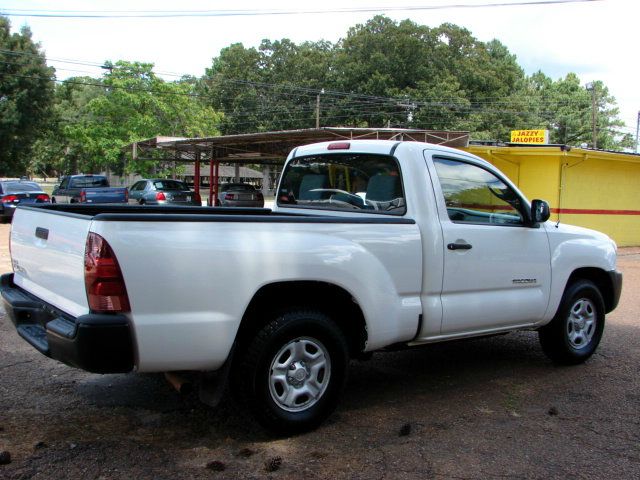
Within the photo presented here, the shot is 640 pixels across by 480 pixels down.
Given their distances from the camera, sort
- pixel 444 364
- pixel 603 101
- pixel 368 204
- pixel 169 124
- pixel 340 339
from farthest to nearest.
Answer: pixel 603 101
pixel 169 124
pixel 444 364
pixel 368 204
pixel 340 339

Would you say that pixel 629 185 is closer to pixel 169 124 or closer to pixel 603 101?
pixel 169 124

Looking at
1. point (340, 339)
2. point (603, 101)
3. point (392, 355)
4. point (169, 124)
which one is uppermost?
point (603, 101)

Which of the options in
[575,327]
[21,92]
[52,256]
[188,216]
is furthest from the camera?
[21,92]

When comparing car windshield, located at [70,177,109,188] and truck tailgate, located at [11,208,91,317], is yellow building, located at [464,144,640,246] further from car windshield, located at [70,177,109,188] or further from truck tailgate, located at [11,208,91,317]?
car windshield, located at [70,177,109,188]

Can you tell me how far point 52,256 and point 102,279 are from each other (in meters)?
0.71

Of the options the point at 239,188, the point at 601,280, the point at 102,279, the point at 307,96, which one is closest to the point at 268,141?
the point at 239,188

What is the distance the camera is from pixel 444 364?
18.2 feet

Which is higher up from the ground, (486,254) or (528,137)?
(528,137)

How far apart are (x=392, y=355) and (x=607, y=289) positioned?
7.22ft

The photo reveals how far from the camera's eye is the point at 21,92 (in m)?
36.1

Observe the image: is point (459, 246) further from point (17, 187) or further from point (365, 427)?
point (17, 187)

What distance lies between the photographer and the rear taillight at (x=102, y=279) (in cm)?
299

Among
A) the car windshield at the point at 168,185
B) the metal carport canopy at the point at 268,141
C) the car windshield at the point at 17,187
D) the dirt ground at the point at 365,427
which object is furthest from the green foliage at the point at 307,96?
the dirt ground at the point at 365,427

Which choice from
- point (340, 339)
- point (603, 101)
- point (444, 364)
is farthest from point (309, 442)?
point (603, 101)
